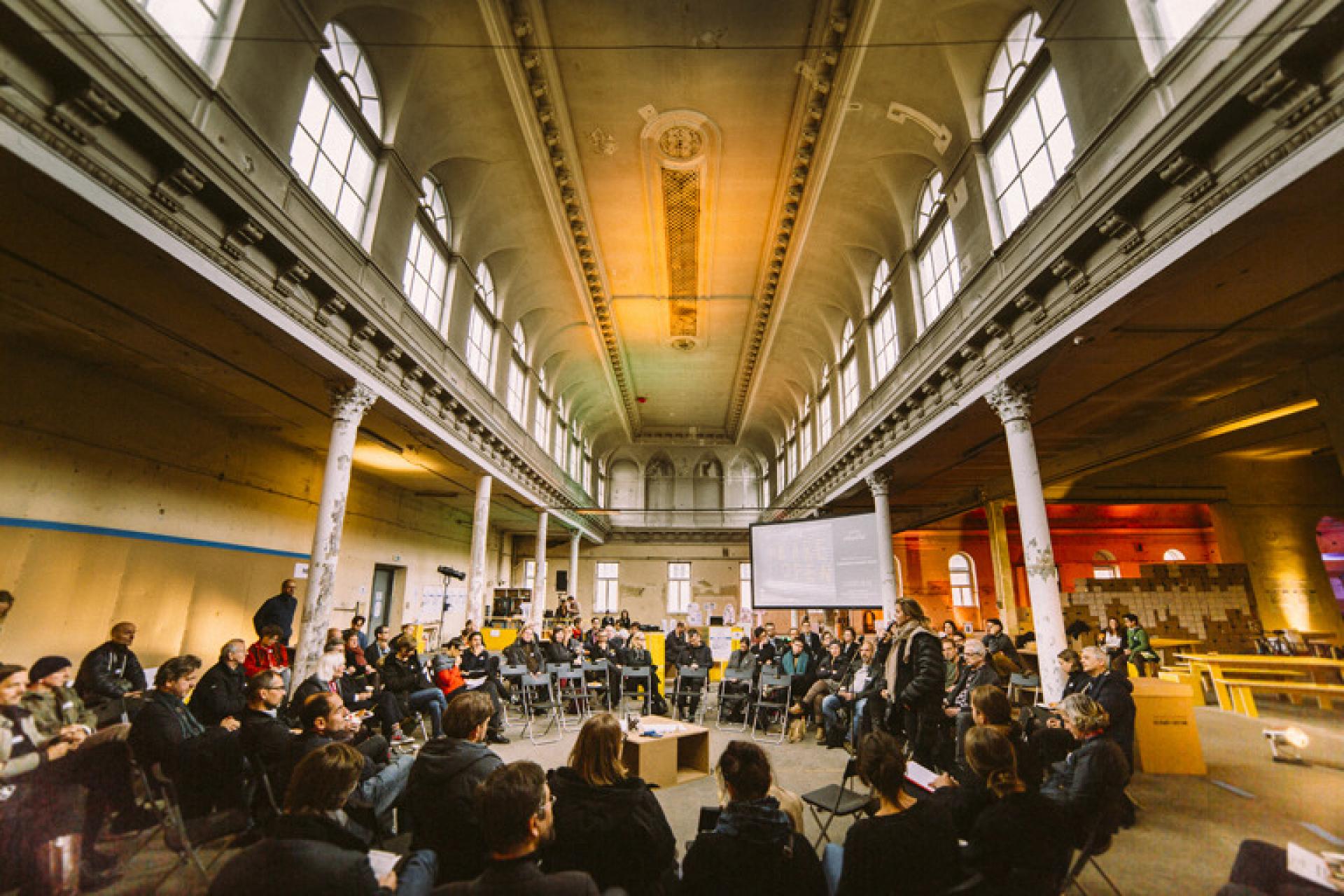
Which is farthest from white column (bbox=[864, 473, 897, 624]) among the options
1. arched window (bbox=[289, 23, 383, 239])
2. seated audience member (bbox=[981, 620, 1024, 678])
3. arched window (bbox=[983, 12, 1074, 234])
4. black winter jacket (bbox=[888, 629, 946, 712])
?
arched window (bbox=[289, 23, 383, 239])

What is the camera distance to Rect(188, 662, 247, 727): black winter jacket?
4.28 meters

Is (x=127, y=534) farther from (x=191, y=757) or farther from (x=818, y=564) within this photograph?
(x=818, y=564)

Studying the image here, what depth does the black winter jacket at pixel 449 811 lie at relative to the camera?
2381mm

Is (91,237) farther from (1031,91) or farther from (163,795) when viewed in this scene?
(1031,91)

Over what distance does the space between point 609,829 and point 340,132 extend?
25.0 feet

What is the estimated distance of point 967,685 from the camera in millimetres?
5445

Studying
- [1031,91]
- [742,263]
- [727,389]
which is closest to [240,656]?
[1031,91]

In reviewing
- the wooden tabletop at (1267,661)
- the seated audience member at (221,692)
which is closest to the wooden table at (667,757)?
the seated audience member at (221,692)

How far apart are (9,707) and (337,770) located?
288 cm

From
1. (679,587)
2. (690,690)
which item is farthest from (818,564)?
(679,587)

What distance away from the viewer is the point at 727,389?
1964 cm

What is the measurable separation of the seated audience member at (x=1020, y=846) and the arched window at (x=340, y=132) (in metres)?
6.91

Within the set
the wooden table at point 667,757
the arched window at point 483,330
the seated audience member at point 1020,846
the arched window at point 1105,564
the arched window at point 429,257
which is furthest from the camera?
the arched window at point 1105,564

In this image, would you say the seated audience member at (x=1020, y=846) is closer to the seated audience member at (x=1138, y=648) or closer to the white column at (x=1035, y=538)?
the white column at (x=1035, y=538)
